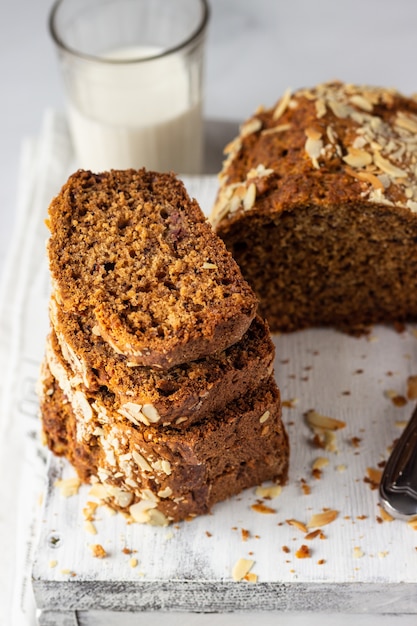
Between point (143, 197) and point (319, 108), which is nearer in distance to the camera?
point (143, 197)

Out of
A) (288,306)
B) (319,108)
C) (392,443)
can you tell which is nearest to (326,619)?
(392,443)

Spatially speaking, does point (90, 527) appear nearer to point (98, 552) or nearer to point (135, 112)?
point (98, 552)

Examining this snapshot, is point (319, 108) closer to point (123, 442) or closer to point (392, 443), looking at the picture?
point (392, 443)

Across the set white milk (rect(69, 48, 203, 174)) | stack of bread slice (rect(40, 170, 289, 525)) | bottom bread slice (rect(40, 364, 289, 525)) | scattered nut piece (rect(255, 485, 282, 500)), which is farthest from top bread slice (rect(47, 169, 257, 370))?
white milk (rect(69, 48, 203, 174))

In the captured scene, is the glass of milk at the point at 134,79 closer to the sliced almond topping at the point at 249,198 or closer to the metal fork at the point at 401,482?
the sliced almond topping at the point at 249,198

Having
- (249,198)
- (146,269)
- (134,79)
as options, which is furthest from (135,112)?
(146,269)

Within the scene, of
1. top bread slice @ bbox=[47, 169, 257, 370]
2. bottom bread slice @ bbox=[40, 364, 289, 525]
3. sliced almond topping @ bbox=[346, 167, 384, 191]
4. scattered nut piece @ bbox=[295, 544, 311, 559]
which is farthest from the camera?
sliced almond topping @ bbox=[346, 167, 384, 191]

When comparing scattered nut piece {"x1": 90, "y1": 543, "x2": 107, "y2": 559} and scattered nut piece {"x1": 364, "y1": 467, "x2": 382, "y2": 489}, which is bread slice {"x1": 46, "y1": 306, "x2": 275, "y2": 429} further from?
scattered nut piece {"x1": 364, "y1": 467, "x2": 382, "y2": 489}
